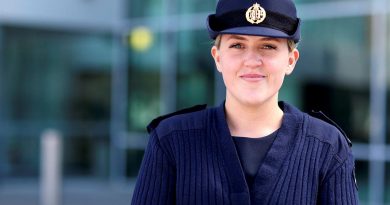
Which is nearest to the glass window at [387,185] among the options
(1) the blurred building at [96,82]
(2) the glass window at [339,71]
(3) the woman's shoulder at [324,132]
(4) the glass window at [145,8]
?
(2) the glass window at [339,71]

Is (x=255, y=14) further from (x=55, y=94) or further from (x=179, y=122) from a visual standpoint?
(x=55, y=94)

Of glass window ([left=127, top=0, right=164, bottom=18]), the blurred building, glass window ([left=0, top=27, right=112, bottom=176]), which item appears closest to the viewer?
the blurred building

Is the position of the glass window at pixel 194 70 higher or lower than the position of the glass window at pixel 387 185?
higher

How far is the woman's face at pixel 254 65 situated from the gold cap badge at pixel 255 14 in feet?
0.14

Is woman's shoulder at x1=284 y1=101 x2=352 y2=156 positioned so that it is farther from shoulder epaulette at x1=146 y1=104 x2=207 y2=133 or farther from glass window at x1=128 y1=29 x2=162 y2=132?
glass window at x1=128 y1=29 x2=162 y2=132

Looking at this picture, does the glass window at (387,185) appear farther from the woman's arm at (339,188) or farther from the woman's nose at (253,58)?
the woman's nose at (253,58)

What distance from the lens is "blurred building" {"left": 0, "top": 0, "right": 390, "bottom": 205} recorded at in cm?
1095

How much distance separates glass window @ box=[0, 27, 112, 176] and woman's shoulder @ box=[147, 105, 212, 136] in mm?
9840

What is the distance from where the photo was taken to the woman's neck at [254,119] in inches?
75.8

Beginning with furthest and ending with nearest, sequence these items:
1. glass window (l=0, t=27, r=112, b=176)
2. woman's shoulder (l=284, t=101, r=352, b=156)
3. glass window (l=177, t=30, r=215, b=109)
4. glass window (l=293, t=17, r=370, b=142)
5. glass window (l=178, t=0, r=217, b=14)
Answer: glass window (l=0, t=27, r=112, b=176), glass window (l=177, t=30, r=215, b=109), glass window (l=178, t=0, r=217, b=14), glass window (l=293, t=17, r=370, b=142), woman's shoulder (l=284, t=101, r=352, b=156)

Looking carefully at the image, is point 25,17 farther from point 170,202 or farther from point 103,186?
point 170,202

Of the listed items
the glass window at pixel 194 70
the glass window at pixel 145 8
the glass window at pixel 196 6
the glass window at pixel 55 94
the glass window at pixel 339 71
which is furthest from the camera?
the glass window at pixel 55 94

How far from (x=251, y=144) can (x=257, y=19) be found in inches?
13.1

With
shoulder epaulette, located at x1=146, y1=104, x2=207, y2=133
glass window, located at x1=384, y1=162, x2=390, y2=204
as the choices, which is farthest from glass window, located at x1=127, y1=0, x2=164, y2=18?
shoulder epaulette, located at x1=146, y1=104, x2=207, y2=133
